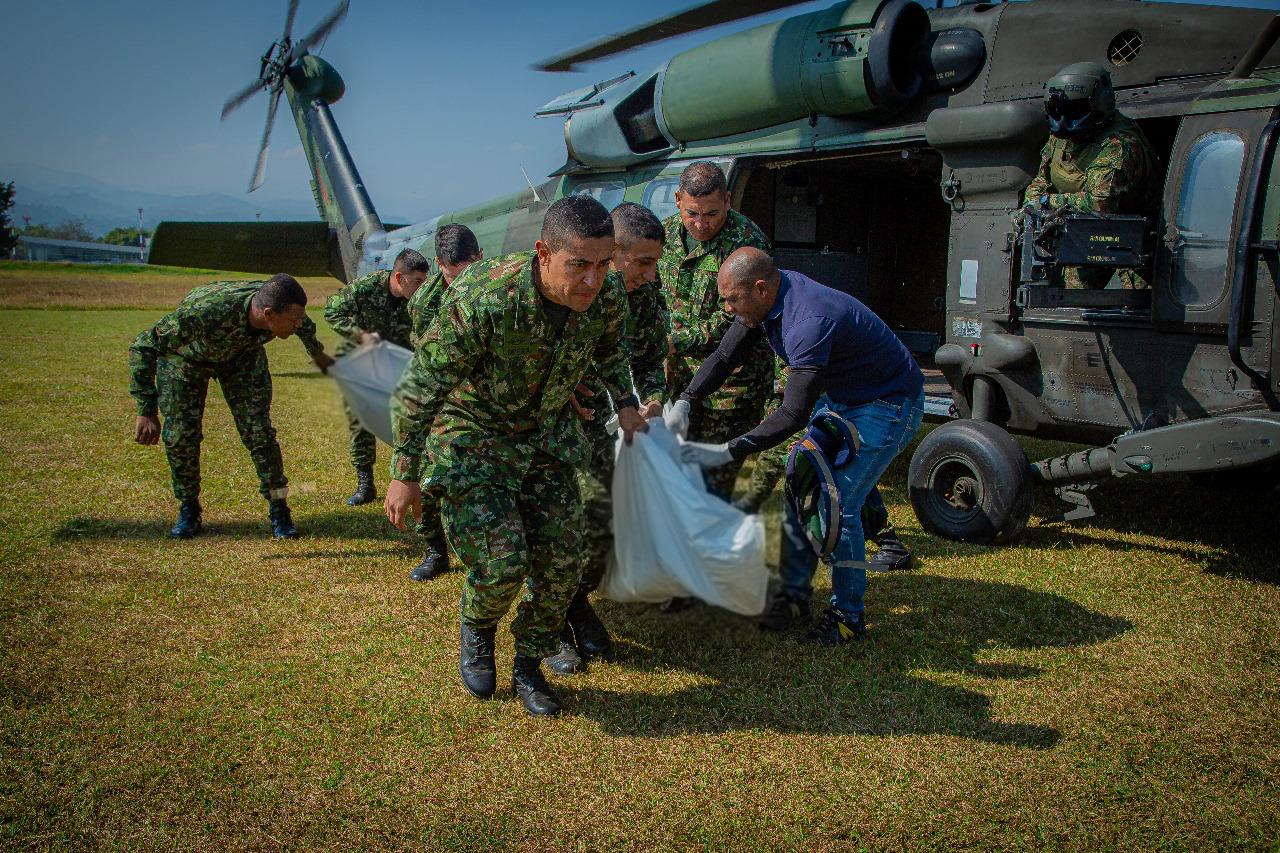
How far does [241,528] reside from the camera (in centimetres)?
609

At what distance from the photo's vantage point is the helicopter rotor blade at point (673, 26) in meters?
5.90

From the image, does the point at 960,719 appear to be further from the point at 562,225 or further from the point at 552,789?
the point at 562,225

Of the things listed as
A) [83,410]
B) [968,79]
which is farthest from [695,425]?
[83,410]

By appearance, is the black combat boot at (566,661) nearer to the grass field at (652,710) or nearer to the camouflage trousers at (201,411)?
the grass field at (652,710)

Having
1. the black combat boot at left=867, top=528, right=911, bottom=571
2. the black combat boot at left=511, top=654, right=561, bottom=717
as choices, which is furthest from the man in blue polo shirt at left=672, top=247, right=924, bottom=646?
the black combat boot at left=511, top=654, right=561, bottom=717

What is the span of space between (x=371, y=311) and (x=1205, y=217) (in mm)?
5161

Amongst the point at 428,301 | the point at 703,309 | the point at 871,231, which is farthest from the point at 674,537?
the point at 871,231

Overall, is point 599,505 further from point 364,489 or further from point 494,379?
point 364,489

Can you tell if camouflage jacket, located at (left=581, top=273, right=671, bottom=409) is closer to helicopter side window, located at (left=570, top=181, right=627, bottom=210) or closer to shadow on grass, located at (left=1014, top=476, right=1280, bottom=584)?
shadow on grass, located at (left=1014, top=476, right=1280, bottom=584)

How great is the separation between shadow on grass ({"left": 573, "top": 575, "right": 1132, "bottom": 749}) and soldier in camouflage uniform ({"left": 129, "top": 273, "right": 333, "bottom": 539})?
2594 mm

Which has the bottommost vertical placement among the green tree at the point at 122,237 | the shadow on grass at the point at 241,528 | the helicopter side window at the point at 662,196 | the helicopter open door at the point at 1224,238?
the shadow on grass at the point at 241,528

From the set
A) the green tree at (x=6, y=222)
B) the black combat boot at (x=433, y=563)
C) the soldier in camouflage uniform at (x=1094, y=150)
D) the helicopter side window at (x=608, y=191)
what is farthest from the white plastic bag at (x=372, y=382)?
the green tree at (x=6, y=222)

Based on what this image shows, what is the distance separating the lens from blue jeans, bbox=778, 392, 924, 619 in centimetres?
398

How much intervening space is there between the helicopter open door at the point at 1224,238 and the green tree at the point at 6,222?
177 feet
